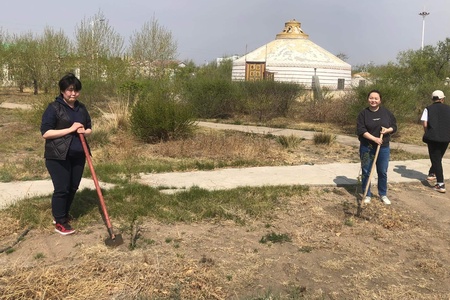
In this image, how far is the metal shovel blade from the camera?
4.32 meters

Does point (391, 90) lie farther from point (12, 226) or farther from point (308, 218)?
point (12, 226)

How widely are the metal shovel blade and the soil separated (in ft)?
0.20

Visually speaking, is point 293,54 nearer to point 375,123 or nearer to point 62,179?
point 375,123

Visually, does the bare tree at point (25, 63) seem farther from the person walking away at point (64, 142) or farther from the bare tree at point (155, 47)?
the person walking away at point (64, 142)

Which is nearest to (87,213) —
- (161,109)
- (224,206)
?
(224,206)

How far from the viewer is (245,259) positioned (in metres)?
4.22

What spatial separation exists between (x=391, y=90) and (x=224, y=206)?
1098 centimetres

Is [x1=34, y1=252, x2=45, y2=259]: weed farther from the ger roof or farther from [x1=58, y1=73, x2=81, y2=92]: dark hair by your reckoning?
the ger roof

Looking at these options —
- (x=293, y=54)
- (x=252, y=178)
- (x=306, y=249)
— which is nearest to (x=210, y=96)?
(x=252, y=178)

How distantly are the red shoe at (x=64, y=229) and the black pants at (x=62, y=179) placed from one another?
0.15 ft

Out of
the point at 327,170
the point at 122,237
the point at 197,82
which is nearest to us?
the point at 122,237

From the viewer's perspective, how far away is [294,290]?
3.62 m

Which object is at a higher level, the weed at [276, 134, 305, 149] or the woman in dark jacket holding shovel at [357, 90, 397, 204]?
the woman in dark jacket holding shovel at [357, 90, 397, 204]

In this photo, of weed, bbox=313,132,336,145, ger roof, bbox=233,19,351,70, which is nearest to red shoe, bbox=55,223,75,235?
weed, bbox=313,132,336,145
